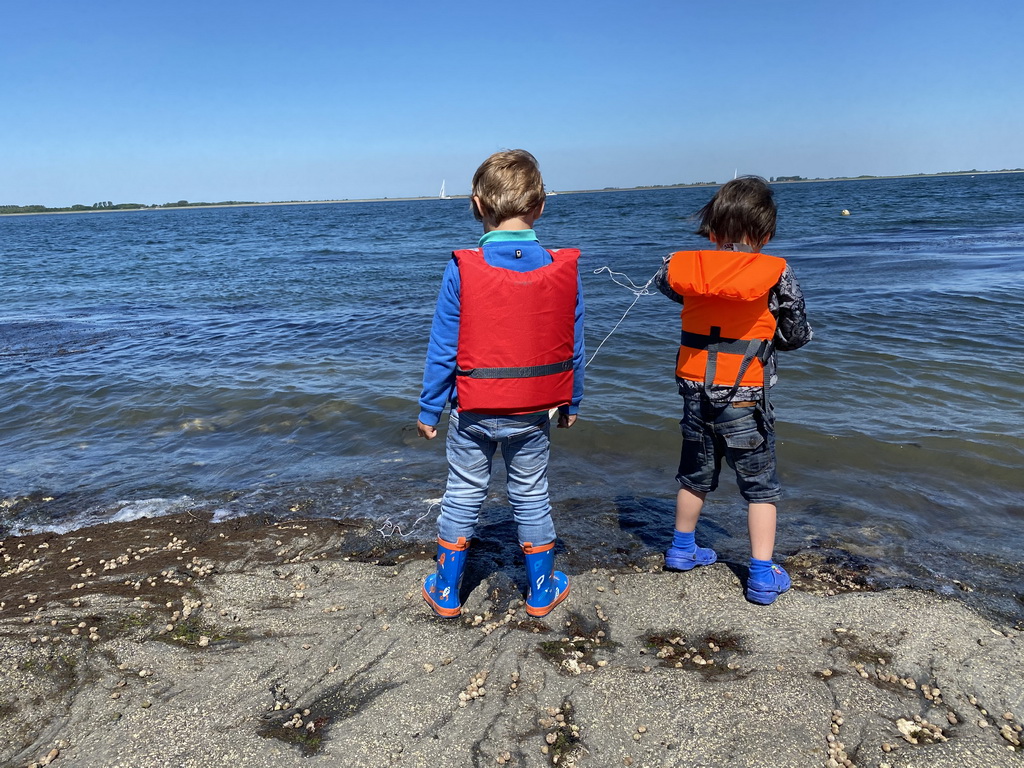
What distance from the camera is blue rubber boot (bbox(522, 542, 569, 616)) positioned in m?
3.47

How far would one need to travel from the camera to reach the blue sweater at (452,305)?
9.89 feet

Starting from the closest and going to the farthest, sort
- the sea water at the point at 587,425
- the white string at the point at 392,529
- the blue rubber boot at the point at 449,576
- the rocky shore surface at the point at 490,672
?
1. the rocky shore surface at the point at 490,672
2. the blue rubber boot at the point at 449,576
3. the white string at the point at 392,529
4. the sea water at the point at 587,425

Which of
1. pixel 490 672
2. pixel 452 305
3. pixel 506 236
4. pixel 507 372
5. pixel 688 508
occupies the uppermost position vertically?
pixel 506 236

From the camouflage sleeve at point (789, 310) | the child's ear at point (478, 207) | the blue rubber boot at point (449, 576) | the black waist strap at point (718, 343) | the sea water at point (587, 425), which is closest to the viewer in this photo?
the child's ear at point (478, 207)

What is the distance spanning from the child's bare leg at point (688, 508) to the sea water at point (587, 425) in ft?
2.13

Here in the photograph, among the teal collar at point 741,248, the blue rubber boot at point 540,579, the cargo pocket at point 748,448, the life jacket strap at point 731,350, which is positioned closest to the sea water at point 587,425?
the blue rubber boot at point 540,579

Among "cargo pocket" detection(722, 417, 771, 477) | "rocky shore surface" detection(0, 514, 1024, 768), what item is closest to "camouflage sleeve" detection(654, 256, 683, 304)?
"cargo pocket" detection(722, 417, 771, 477)

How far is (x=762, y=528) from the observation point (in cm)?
353

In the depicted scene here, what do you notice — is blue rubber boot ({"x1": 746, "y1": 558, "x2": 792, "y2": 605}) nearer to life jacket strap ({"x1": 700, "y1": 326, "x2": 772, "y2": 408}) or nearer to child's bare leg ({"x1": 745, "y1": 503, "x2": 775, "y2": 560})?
child's bare leg ({"x1": 745, "y1": 503, "x2": 775, "y2": 560})

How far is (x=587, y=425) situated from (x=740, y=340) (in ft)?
12.3

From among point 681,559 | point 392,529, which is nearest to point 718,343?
point 681,559

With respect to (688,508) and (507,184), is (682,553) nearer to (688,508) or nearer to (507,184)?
(688,508)

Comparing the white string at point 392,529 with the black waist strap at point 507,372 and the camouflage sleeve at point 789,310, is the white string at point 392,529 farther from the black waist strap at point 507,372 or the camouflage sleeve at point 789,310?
the camouflage sleeve at point 789,310

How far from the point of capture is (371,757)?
8.24ft
